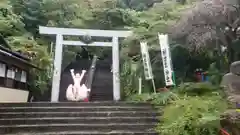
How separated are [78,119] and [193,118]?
3.05 meters

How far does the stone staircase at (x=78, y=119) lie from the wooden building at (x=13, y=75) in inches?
65.7

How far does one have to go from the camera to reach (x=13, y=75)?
10812mm

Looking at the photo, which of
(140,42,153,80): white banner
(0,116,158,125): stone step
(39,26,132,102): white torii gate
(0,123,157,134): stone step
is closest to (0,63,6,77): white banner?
(0,116,158,125): stone step

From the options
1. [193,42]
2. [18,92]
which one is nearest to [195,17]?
[193,42]

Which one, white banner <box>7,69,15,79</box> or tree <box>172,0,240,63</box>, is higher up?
tree <box>172,0,240,63</box>

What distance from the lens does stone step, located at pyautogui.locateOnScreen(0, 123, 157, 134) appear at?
7.25 metres

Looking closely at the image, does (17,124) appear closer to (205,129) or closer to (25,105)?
(25,105)

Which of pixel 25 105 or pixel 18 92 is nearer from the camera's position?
pixel 25 105

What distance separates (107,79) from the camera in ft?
56.5

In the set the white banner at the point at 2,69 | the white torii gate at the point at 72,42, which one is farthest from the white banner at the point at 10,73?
the white torii gate at the point at 72,42

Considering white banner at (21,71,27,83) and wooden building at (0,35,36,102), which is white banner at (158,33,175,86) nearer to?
wooden building at (0,35,36,102)

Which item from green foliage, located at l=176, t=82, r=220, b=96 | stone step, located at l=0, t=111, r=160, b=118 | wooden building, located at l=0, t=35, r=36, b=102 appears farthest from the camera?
wooden building, located at l=0, t=35, r=36, b=102

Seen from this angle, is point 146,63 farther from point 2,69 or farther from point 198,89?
point 2,69

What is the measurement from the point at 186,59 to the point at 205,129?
682 cm
